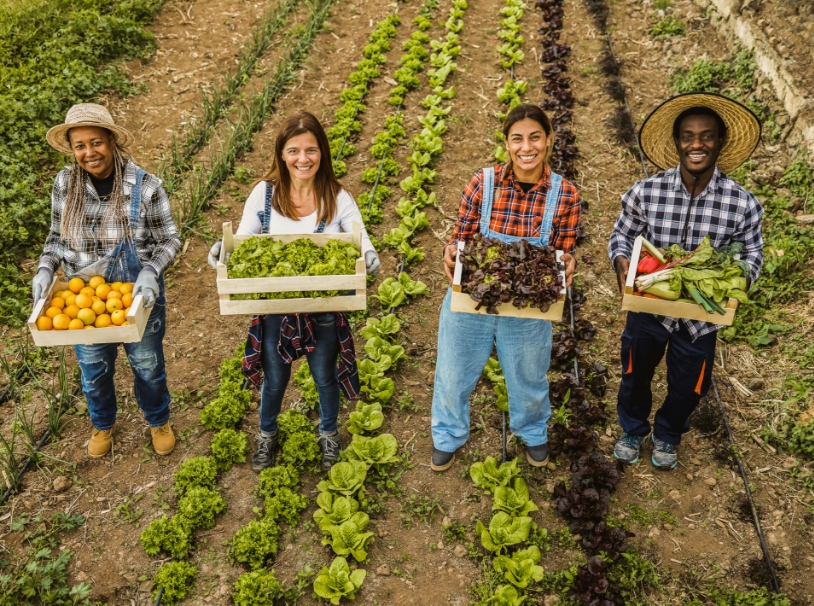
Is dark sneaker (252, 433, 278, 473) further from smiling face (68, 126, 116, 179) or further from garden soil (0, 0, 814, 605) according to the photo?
smiling face (68, 126, 116, 179)

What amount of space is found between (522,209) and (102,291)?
8.36 ft

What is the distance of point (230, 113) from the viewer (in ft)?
28.7

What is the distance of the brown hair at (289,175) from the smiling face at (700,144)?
2096 mm

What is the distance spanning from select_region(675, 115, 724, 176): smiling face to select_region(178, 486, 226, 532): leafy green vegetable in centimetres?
366

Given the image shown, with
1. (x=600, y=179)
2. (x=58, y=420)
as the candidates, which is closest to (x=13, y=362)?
(x=58, y=420)

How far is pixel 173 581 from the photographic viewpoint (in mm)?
4051

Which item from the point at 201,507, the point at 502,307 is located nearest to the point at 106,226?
the point at 201,507

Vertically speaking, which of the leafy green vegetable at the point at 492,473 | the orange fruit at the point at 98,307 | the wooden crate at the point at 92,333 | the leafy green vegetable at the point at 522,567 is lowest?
the leafy green vegetable at the point at 522,567

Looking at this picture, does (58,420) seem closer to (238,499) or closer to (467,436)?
(238,499)

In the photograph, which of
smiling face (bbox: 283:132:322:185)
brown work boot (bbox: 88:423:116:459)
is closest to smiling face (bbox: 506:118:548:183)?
smiling face (bbox: 283:132:322:185)

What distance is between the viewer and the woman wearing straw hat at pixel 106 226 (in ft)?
13.0

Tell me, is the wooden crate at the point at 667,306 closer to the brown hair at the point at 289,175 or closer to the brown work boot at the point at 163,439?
the brown hair at the point at 289,175

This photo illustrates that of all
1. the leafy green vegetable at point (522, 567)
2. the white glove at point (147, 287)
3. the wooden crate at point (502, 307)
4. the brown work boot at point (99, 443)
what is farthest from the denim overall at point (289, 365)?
the leafy green vegetable at point (522, 567)

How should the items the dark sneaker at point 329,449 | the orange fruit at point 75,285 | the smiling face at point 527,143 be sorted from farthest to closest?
1. the dark sneaker at point 329,449
2. the orange fruit at point 75,285
3. the smiling face at point 527,143
